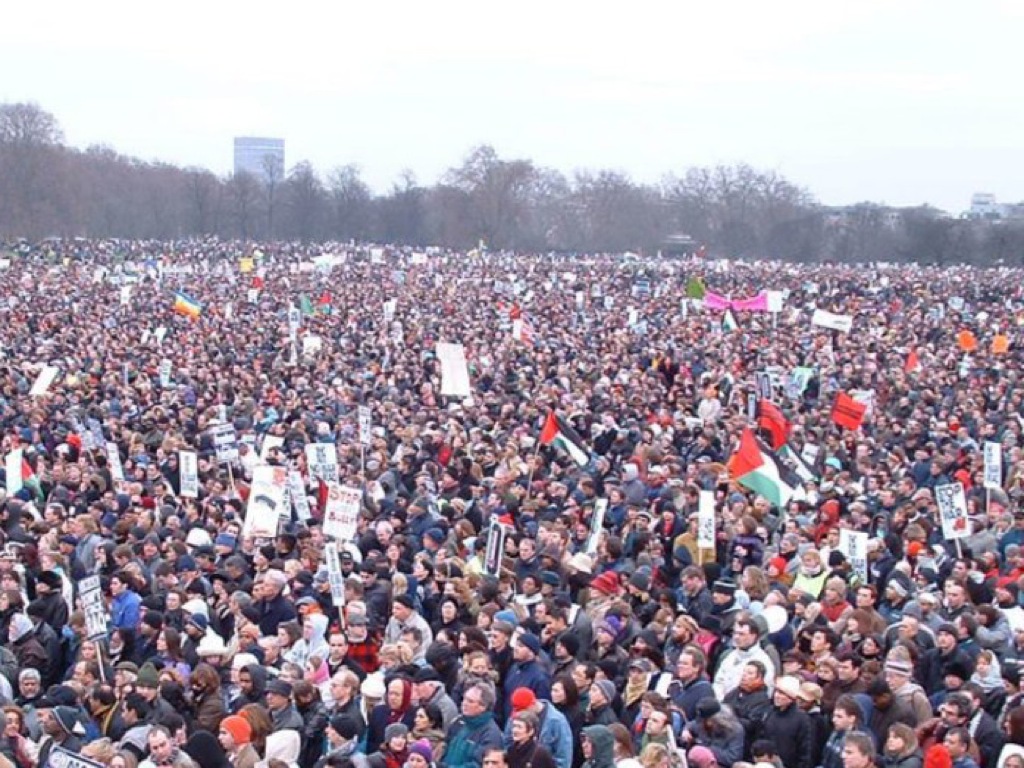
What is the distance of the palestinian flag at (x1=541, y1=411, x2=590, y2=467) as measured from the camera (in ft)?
59.3

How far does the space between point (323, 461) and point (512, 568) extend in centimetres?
465

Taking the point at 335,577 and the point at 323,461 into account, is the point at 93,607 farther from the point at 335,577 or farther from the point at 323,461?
the point at 323,461

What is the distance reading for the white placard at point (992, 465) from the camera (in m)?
16.2

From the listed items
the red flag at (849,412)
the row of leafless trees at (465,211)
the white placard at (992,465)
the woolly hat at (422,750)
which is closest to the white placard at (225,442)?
the red flag at (849,412)

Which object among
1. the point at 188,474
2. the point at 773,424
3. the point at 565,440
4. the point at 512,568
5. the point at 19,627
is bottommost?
the point at 19,627

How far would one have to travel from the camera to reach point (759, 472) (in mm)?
15547

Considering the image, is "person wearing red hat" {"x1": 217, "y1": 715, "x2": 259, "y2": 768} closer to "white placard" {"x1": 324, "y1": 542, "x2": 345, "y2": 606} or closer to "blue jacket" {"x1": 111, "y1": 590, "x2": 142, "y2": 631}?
"white placard" {"x1": 324, "y1": 542, "x2": 345, "y2": 606}

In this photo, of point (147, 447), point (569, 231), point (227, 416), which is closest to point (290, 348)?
point (227, 416)

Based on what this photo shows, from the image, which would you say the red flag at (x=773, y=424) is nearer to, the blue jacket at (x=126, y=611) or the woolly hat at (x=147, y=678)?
the blue jacket at (x=126, y=611)

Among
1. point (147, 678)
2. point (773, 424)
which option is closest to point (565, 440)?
point (773, 424)

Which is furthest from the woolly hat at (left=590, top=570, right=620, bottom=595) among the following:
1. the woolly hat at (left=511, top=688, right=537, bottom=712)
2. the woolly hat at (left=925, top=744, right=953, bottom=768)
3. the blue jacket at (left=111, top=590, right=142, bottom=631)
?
the woolly hat at (left=925, top=744, right=953, bottom=768)

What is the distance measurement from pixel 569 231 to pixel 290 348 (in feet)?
330

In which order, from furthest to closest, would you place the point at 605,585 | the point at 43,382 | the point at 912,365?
1. the point at 912,365
2. the point at 43,382
3. the point at 605,585

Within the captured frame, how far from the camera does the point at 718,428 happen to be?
20812 millimetres
